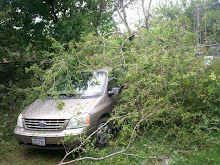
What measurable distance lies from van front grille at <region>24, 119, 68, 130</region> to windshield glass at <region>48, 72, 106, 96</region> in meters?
0.81

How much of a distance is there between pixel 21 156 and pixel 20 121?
812mm

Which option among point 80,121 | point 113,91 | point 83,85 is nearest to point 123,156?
point 80,121

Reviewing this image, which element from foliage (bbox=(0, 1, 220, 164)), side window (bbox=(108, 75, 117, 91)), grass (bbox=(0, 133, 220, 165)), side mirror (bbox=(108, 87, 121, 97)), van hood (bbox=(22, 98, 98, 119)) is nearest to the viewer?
grass (bbox=(0, 133, 220, 165))

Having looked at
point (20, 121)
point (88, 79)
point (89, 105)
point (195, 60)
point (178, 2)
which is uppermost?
point (178, 2)

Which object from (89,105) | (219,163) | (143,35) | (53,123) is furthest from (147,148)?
(143,35)

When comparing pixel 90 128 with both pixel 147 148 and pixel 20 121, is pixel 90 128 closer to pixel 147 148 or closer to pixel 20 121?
pixel 147 148

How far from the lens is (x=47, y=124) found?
4.39 meters

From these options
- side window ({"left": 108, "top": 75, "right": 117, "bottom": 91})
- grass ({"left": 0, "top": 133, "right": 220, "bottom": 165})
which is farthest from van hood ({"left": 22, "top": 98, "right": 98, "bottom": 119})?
grass ({"left": 0, "top": 133, "right": 220, "bottom": 165})

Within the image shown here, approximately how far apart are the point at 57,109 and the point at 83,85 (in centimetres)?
99

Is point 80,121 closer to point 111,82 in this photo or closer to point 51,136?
point 51,136

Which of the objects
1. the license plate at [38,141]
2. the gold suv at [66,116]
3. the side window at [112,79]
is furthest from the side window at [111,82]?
the license plate at [38,141]

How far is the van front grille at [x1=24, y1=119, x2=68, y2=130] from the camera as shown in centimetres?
433

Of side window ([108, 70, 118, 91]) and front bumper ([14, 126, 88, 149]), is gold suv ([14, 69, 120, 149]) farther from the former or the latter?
side window ([108, 70, 118, 91])

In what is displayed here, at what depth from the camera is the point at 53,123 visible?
438 cm
